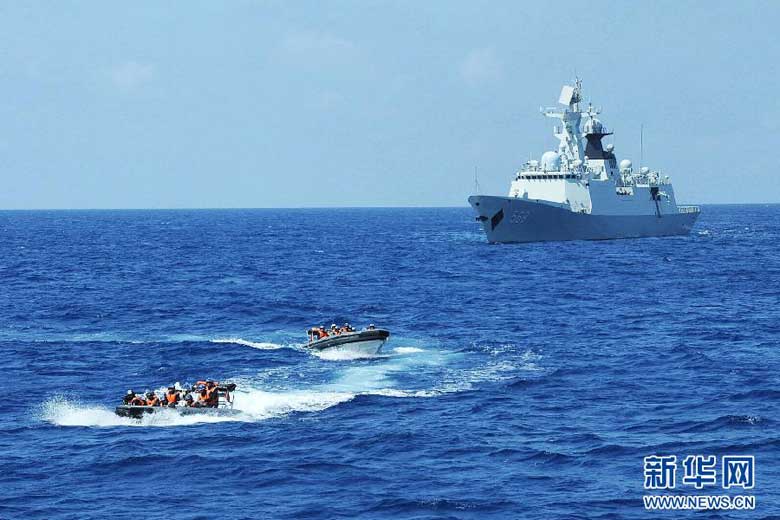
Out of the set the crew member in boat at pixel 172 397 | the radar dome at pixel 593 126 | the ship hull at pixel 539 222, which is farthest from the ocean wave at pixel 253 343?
the radar dome at pixel 593 126

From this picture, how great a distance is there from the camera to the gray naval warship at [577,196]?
117 meters

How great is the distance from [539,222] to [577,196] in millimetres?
7152

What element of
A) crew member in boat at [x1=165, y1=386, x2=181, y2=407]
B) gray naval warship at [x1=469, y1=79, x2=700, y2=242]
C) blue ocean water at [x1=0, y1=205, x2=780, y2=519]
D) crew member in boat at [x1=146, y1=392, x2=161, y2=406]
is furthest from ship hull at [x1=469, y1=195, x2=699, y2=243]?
crew member in boat at [x1=146, y1=392, x2=161, y2=406]

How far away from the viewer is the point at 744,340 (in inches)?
2036

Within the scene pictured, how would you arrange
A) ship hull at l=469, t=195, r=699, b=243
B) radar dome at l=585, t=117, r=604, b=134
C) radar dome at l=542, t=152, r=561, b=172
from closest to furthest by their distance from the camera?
ship hull at l=469, t=195, r=699, b=243 < radar dome at l=542, t=152, r=561, b=172 < radar dome at l=585, t=117, r=604, b=134

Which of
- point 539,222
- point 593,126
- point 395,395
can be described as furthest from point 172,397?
point 593,126

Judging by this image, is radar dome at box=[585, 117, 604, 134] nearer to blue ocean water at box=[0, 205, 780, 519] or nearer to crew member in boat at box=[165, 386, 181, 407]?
blue ocean water at box=[0, 205, 780, 519]

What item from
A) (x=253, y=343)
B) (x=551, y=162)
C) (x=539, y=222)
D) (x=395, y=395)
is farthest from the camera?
(x=551, y=162)

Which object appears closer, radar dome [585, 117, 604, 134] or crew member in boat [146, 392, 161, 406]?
crew member in boat [146, 392, 161, 406]

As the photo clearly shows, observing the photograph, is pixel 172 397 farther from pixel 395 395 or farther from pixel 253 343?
pixel 253 343

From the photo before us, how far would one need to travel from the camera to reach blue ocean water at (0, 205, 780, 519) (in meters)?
27.8

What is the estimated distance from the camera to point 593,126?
131875 mm

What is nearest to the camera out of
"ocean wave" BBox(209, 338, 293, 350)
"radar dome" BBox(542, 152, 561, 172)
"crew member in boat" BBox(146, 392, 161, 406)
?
"crew member in boat" BBox(146, 392, 161, 406)

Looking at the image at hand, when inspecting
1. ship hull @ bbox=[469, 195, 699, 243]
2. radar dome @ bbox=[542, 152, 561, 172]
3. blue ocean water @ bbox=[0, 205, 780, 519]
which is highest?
radar dome @ bbox=[542, 152, 561, 172]
